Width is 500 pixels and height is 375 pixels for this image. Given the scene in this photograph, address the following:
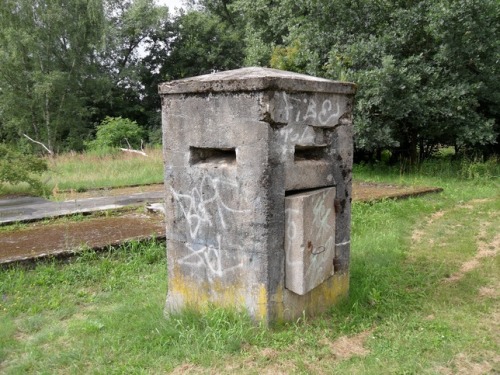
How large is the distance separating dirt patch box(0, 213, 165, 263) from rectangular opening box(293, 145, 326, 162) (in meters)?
2.67

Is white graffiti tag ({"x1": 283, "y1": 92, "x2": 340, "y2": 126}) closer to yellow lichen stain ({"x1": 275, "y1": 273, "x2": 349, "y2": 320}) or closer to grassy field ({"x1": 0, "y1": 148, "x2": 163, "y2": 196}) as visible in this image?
yellow lichen stain ({"x1": 275, "y1": 273, "x2": 349, "y2": 320})

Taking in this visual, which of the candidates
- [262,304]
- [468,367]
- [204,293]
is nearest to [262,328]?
[262,304]

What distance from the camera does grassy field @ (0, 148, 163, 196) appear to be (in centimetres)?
1053

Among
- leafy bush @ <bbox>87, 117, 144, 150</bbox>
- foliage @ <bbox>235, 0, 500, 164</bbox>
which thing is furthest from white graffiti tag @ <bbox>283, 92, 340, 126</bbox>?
leafy bush @ <bbox>87, 117, 144, 150</bbox>

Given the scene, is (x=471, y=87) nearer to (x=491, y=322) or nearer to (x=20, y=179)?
(x=491, y=322)

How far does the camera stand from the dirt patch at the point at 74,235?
16.8 feet

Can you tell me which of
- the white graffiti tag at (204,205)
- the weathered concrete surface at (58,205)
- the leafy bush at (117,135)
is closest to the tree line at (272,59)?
the leafy bush at (117,135)

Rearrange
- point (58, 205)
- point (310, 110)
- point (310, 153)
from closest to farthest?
1. point (310, 110)
2. point (310, 153)
3. point (58, 205)

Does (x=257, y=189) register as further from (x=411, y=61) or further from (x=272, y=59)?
(x=272, y=59)

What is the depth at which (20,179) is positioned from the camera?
918cm

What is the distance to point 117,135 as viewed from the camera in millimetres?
19547

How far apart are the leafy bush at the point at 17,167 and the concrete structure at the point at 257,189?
6.75 meters

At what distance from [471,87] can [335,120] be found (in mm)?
7814

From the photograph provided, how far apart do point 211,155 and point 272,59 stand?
33.1 ft
